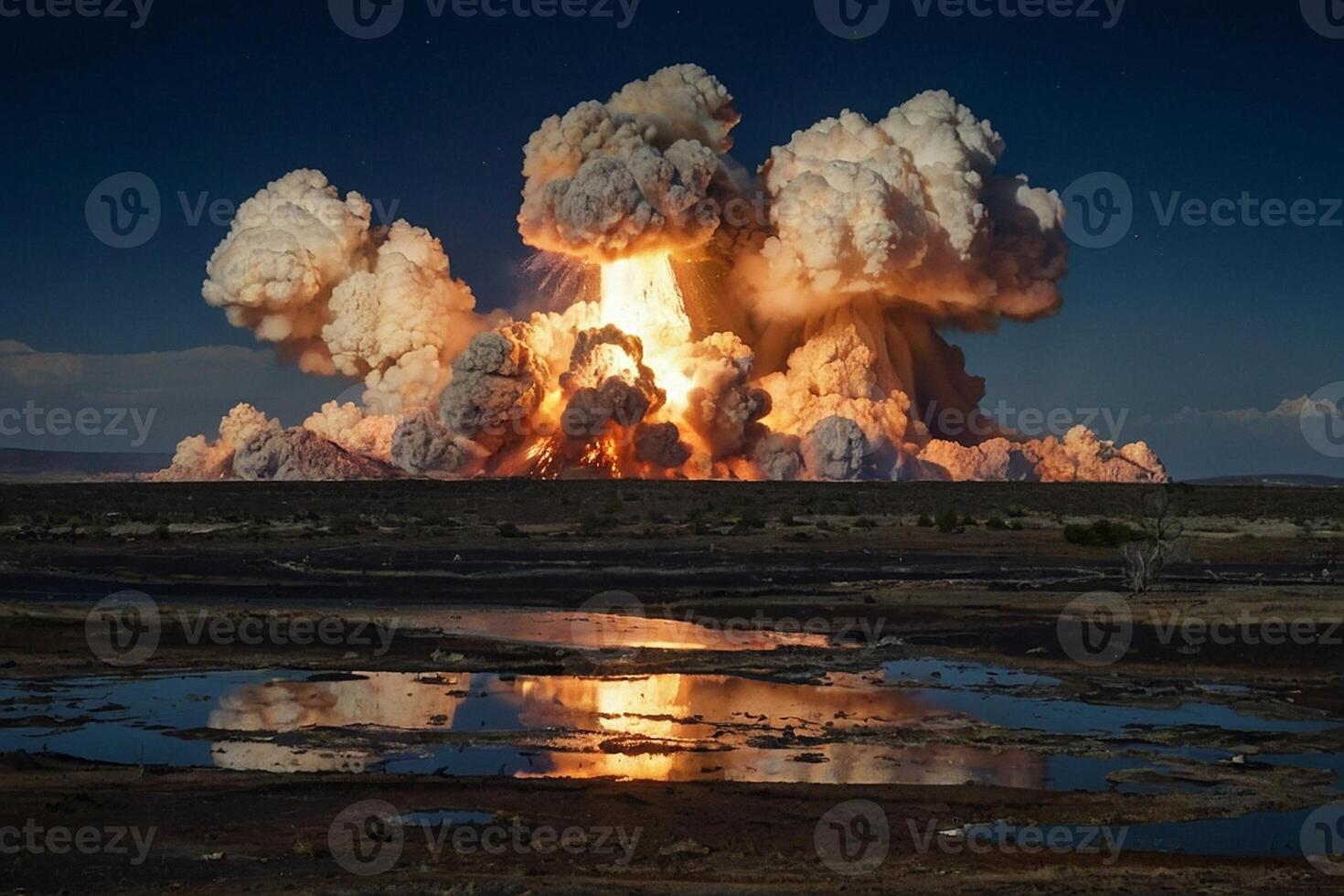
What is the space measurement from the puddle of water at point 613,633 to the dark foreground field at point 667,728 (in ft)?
0.42

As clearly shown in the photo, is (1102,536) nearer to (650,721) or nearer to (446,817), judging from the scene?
(650,721)

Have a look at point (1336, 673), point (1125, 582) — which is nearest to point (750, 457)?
point (1125, 582)

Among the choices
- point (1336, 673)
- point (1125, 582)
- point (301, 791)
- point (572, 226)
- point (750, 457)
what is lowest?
point (301, 791)

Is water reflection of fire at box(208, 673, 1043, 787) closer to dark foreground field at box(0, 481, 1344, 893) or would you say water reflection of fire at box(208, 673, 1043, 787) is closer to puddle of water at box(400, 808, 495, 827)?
dark foreground field at box(0, 481, 1344, 893)

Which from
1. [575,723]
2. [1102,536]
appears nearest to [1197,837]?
[575,723]

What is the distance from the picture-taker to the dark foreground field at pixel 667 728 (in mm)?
11773

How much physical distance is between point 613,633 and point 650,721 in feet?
28.1

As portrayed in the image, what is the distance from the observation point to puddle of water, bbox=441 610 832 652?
2478cm

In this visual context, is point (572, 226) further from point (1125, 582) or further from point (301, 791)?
point (301, 791)

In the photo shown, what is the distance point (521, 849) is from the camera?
12008mm

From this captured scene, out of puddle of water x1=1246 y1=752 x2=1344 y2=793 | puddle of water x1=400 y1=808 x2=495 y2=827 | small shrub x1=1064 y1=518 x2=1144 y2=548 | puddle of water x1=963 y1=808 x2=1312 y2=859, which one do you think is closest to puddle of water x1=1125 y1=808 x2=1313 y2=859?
puddle of water x1=963 y1=808 x2=1312 y2=859

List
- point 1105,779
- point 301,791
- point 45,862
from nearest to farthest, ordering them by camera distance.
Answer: point 45,862 → point 301,791 → point 1105,779

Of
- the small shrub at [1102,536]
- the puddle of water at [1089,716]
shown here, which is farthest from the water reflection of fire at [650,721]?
the small shrub at [1102,536]

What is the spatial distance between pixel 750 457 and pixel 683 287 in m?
9.29
